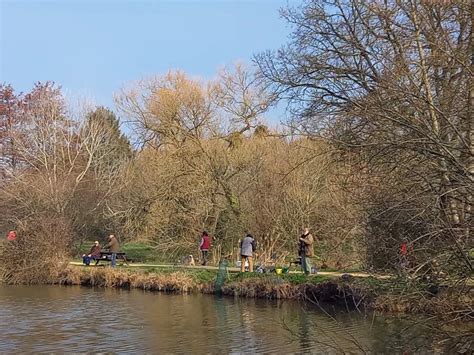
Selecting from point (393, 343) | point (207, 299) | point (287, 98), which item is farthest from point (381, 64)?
point (207, 299)

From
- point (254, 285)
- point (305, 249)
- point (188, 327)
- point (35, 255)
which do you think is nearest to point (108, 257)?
point (35, 255)

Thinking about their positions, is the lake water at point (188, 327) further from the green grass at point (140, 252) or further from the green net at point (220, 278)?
the green grass at point (140, 252)

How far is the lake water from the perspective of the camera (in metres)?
13.7

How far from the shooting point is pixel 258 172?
101 ft

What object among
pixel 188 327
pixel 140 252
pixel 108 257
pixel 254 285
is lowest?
pixel 188 327

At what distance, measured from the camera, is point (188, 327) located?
1655 cm

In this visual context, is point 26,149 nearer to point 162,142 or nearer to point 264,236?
point 162,142

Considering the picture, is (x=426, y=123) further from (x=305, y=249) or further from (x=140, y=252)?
(x=140, y=252)

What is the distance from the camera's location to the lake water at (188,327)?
45.0 feet

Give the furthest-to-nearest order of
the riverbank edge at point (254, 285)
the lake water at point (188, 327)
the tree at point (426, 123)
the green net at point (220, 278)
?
the green net at point (220, 278), the riverbank edge at point (254, 285), the lake water at point (188, 327), the tree at point (426, 123)

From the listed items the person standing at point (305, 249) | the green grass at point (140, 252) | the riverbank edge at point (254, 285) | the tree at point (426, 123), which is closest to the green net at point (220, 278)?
the riverbank edge at point (254, 285)

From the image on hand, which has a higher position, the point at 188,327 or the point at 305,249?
the point at 305,249

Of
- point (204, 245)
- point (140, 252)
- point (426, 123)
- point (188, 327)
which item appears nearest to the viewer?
point (426, 123)

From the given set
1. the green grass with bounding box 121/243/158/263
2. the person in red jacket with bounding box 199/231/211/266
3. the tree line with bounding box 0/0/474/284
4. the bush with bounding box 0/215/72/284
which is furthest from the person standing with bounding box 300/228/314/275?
the green grass with bounding box 121/243/158/263
